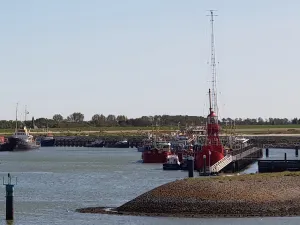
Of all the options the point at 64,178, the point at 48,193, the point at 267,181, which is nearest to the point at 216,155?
the point at 64,178

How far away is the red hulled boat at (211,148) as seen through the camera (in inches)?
4275

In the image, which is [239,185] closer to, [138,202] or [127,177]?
[138,202]

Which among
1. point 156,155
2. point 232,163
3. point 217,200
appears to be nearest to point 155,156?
point 156,155

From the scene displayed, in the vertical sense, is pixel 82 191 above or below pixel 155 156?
below

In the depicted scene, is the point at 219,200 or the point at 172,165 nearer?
the point at 219,200

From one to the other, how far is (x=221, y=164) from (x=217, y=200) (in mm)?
41120

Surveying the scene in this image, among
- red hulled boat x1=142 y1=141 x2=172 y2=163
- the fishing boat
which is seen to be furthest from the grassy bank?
red hulled boat x1=142 y1=141 x2=172 y2=163

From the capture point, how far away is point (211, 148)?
112m

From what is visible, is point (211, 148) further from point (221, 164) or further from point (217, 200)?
point (217, 200)

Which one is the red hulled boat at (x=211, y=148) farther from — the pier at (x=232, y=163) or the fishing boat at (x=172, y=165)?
the fishing boat at (x=172, y=165)

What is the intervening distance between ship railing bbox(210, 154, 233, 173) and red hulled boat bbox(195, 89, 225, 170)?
68 centimetres

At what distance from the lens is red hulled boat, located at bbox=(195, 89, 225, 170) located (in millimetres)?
108588

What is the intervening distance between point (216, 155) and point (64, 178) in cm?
1653

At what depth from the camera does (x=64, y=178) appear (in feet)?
355
